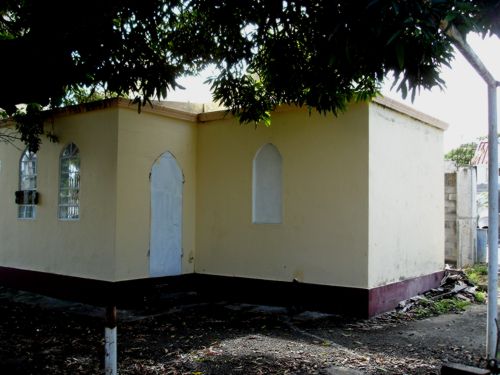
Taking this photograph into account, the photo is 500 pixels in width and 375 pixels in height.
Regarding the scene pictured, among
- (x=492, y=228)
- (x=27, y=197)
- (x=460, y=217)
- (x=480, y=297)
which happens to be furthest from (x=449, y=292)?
(x=27, y=197)

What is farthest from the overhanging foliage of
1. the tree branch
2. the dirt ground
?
the dirt ground

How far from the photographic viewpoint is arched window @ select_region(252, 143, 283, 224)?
8.94 meters

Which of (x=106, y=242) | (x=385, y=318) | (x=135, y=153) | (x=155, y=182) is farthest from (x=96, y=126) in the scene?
(x=385, y=318)

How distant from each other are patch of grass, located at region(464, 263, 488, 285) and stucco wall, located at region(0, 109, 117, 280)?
24.4 feet

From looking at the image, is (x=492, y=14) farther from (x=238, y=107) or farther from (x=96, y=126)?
(x=96, y=126)

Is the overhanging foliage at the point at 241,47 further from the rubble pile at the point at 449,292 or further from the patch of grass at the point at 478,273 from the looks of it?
the patch of grass at the point at 478,273

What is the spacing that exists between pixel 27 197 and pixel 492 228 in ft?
27.2

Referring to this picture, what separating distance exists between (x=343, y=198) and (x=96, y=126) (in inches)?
174

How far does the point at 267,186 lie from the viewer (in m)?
9.08

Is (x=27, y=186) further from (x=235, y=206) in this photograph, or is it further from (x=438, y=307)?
(x=438, y=307)

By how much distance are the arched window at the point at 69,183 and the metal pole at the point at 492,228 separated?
6.79 meters

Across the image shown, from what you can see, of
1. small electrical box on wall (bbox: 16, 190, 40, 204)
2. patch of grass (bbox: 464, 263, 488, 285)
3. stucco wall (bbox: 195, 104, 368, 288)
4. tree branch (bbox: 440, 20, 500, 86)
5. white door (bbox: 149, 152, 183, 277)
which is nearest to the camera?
tree branch (bbox: 440, 20, 500, 86)

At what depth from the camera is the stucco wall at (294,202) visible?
798cm

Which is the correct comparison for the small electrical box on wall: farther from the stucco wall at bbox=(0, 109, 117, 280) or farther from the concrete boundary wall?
the concrete boundary wall
